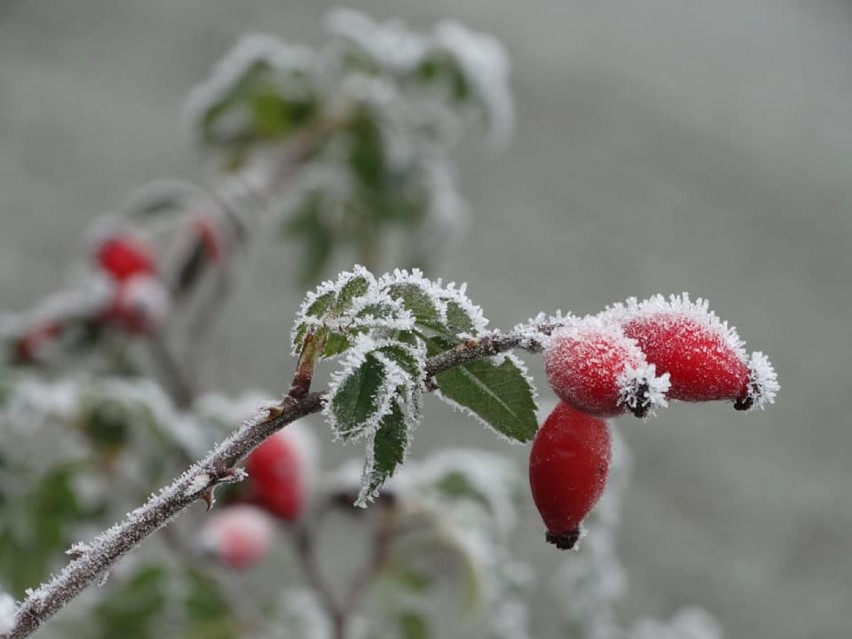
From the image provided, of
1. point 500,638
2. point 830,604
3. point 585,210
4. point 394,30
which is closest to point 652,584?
point 830,604

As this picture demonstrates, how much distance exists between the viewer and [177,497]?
12.0 inches

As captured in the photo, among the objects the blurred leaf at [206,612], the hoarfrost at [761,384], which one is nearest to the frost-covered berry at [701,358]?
the hoarfrost at [761,384]

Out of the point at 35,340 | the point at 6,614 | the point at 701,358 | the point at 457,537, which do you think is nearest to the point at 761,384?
the point at 701,358

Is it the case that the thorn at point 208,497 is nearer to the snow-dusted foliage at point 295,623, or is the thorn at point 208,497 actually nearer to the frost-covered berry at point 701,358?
the frost-covered berry at point 701,358

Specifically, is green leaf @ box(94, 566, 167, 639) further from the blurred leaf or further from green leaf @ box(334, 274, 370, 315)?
green leaf @ box(334, 274, 370, 315)

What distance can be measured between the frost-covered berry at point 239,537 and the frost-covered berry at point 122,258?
269 millimetres

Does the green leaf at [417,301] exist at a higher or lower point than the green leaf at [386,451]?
higher

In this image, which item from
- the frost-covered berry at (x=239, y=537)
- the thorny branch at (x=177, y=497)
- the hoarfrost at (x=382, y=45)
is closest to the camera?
the thorny branch at (x=177, y=497)

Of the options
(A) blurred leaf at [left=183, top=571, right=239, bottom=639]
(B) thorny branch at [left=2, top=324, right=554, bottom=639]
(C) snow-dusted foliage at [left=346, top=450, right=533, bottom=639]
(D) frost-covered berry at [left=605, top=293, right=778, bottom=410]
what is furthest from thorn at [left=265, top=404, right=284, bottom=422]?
(A) blurred leaf at [left=183, top=571, right=239, bottom=639]

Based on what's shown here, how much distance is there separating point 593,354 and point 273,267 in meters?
1.80

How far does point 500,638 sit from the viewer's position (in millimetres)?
882

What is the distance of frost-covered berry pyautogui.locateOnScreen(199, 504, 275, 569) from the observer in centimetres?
84

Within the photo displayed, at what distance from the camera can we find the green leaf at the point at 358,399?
0.33 m

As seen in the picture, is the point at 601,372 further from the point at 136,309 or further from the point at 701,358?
the point at 136,309
